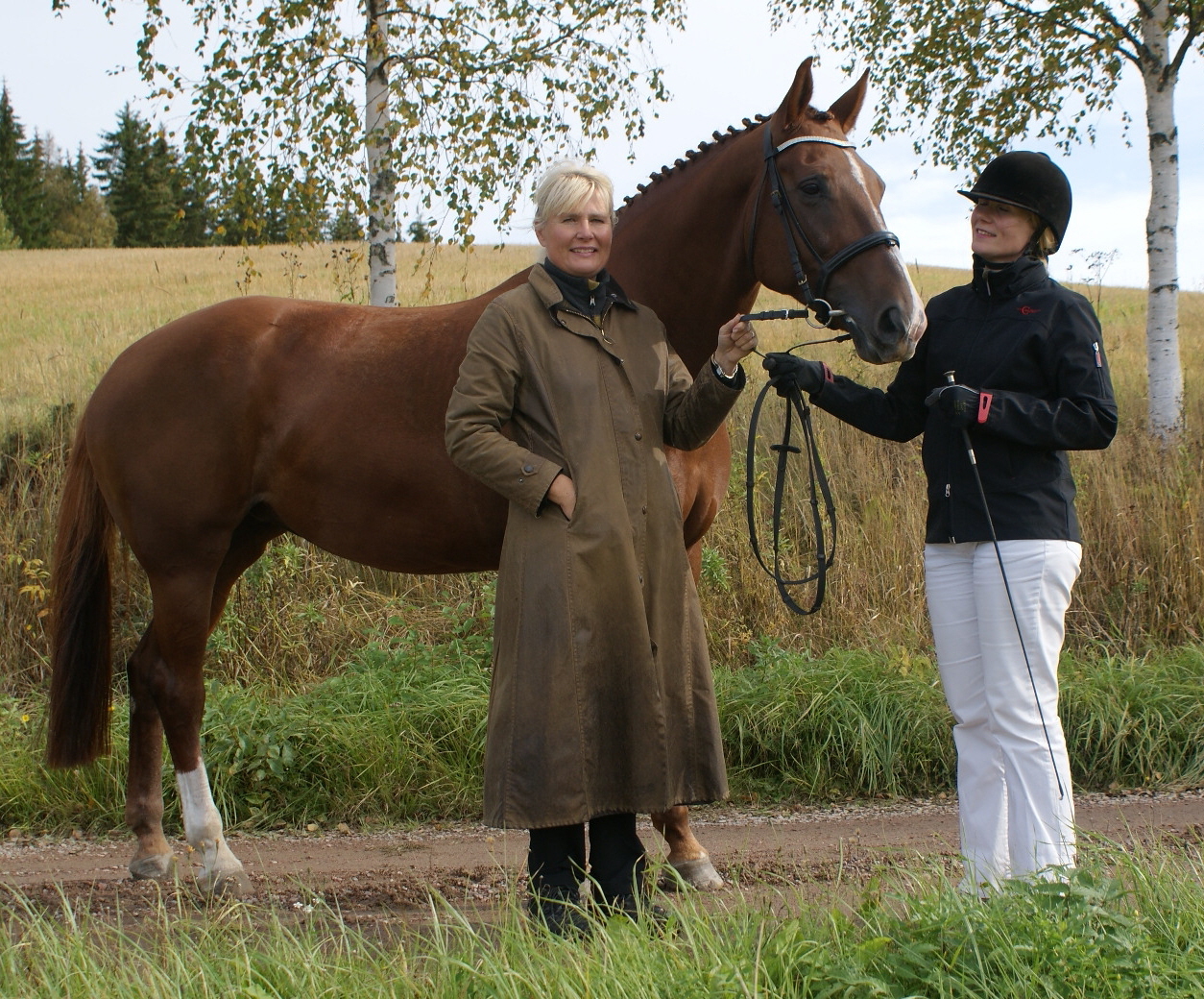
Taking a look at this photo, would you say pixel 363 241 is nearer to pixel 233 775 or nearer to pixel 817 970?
pixel 233 775

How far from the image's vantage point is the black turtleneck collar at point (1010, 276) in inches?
116

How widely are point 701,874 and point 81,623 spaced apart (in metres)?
2.67

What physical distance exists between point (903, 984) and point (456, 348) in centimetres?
232

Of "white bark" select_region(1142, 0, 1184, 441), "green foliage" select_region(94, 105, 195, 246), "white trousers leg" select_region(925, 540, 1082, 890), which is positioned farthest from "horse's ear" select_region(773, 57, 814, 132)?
"green foliage" select_region(94, 105, 195, 246)

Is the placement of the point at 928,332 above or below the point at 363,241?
below

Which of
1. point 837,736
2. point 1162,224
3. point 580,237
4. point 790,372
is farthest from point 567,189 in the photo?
point 1162,224

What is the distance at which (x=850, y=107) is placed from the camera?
129 inches

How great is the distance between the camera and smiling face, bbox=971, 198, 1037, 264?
292 cm

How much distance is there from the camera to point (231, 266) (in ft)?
79.8

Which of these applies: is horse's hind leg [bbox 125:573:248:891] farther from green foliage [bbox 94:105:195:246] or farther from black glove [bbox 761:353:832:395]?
green foliage [bbox 94:105:195:246]

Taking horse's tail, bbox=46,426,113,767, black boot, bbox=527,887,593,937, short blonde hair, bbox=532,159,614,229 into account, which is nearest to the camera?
black boot, bbox=527,887,593,937

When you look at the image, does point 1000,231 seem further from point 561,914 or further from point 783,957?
point 561,914

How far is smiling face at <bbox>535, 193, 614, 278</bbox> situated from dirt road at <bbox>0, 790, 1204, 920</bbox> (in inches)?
72.5

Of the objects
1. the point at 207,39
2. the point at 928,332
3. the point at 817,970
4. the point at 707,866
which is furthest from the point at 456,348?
the point at 207,39
